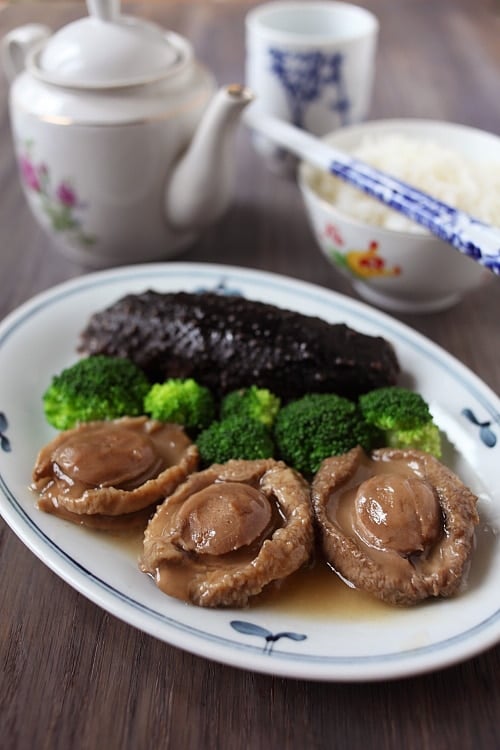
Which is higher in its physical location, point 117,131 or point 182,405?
point 117,131

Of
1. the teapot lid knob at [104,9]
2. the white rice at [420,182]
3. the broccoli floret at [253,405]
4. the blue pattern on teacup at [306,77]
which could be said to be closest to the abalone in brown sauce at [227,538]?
the broccoli floret at [253,405]

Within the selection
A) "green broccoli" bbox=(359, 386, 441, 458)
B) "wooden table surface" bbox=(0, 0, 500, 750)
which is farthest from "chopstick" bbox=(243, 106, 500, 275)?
"wooden table surface" bbox=(0, 0, 500, 750)

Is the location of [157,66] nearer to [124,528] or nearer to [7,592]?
[124,528]

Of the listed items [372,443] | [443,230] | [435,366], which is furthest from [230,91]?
[372,443]

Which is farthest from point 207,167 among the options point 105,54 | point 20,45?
point 20,45

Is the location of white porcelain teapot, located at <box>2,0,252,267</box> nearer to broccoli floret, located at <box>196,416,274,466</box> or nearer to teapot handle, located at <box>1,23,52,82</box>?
teapot handle, located at <box>1,23,52,82</box>

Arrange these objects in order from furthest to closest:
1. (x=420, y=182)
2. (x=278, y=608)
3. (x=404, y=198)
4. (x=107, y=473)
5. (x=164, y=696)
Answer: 1. (x=420, y=182)
2. (x=404, y=198)
3. (x=107, y=473)
4. (x=278, y=608)
5. (x=164, y=696)

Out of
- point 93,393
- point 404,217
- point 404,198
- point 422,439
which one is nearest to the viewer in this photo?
point 422,439

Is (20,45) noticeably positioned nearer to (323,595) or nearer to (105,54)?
(105,54)
